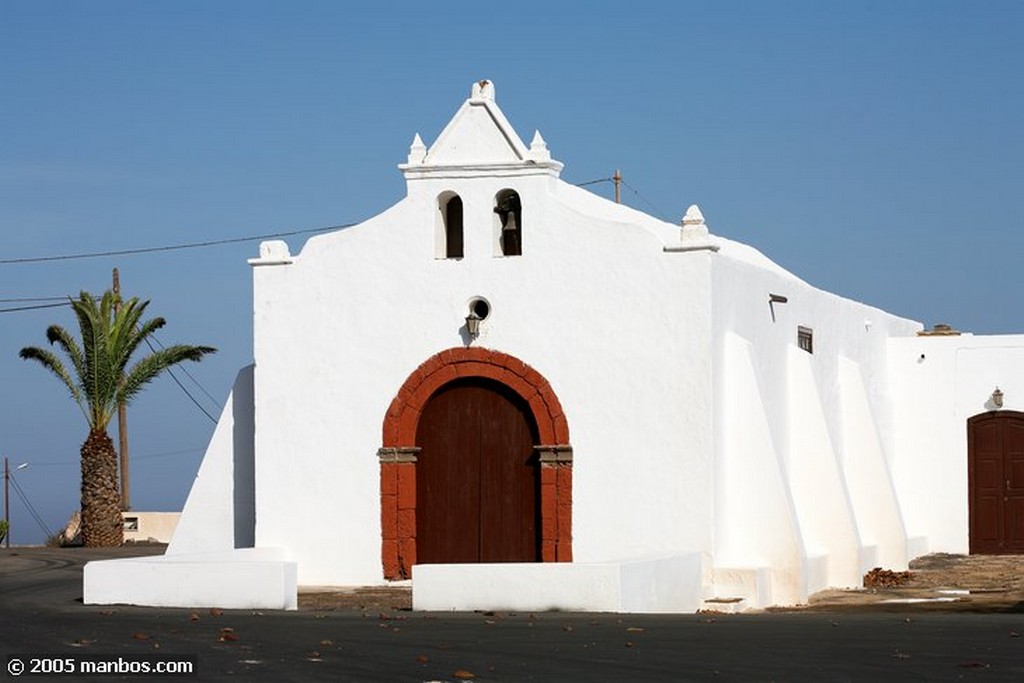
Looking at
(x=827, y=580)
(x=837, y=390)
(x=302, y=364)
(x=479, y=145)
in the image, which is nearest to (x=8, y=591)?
(x=302, y=364)

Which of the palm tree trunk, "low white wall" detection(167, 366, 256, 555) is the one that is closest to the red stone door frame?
"low white wall" detection(167, 366, 256, 555)

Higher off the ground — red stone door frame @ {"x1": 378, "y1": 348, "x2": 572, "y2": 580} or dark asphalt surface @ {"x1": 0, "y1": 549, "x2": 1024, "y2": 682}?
red stone door frame @ {"x1": 378, "y1": 348, "x2": 572, "y2": 580}

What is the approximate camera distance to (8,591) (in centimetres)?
2209

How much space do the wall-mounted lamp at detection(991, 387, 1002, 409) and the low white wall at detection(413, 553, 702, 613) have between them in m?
12.1

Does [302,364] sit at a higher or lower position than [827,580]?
higher

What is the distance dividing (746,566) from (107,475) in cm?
1650

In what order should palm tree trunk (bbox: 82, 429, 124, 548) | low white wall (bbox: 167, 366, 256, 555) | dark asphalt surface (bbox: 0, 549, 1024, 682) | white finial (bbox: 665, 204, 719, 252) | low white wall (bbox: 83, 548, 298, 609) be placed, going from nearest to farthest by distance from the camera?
dark asphalt surface (bbox: 0, 549, 1024, 682)
low white wall (bbox: 83, 548, 298, 609)
white finial (bbox: 665, 204, 719, 252)
low white wall (bbox: 167, 366, 256, 555)
palm tree trunk (bbox: 82, 429, 124, 548)

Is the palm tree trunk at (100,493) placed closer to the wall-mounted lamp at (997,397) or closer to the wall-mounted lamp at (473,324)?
the wall-mounted lamp at (473,324)

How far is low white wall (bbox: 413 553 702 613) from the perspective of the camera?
704 inches

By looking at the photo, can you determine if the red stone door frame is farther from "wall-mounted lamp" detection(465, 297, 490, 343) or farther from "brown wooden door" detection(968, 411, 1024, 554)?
"brown wooden door" detection(968, 411, 1024, 554)

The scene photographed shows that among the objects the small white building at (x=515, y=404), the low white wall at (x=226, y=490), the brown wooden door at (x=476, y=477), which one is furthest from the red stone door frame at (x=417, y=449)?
the low white wall at (x=226, y=490)

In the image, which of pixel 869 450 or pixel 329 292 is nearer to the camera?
pixel 329 292

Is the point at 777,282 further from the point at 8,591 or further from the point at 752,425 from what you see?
the point at 8,591

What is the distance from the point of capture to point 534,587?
59.2 ft
